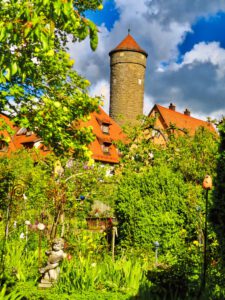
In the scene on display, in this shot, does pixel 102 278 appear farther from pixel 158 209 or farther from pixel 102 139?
pixel 102 139

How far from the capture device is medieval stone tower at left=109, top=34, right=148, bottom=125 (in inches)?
1688

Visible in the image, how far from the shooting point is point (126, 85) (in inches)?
1704

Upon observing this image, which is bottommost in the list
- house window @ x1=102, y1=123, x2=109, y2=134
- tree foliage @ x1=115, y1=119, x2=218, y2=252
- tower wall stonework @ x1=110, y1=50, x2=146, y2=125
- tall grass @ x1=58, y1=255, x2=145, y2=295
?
tall grass @ x1=58, y1=255, x2=145, y2=295

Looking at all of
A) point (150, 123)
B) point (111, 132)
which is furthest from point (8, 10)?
point (111, 132)

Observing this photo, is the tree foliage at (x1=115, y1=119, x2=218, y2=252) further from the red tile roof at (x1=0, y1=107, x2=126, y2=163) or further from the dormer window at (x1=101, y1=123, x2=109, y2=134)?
the dormer window at (x1=101, y1=123, x2=109, y2=134)

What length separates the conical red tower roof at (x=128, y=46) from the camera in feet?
145

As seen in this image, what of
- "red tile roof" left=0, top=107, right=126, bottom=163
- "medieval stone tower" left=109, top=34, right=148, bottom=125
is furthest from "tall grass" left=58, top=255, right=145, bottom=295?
"medieval stone tower" left=109, top=34, right=148, bottom=125

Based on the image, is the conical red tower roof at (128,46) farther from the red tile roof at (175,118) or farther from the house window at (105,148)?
the house window at (105,148)

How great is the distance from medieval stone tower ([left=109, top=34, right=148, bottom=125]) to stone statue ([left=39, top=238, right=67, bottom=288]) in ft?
119

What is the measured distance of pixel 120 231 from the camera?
9.69 meters

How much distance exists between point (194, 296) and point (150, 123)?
42.8ft

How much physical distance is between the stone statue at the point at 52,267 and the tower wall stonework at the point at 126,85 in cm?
3618

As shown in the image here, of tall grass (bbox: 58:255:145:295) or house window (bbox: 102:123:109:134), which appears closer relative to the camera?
tall grass (bbox: 58:255:145:295)

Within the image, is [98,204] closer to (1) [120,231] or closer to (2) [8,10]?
(1) [120,231]
